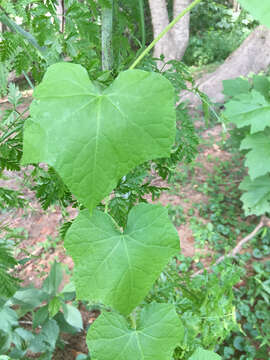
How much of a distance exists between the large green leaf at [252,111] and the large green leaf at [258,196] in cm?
61

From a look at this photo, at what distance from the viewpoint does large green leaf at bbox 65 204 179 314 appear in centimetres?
52

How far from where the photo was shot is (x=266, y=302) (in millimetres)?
2066

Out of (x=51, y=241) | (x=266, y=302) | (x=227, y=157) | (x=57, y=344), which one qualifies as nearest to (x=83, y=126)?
(x=57, y=344)

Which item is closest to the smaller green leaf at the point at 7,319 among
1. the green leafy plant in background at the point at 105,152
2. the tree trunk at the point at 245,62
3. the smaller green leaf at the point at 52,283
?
the smaller green leaf at the point at 52,283

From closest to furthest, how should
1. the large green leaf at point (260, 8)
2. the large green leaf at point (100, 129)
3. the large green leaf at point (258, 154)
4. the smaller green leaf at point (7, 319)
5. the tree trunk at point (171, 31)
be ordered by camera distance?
1. the large green leaf at point (260, 8)
2. the large green leaf at point (100, 129)
3. the smaller green leaf at point (7, 319)
4. the large green leaf at point (258, 154)
5. the tree trunk at point (171, 31)

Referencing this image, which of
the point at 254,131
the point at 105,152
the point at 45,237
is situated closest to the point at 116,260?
the point at 105,152

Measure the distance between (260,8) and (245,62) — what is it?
4.34 metres

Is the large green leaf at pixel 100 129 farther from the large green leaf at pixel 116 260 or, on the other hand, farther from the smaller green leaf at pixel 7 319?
the smaller green leaf at pixel 7 319

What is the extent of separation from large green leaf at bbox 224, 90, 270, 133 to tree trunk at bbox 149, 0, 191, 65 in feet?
7.53

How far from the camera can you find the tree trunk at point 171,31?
4.01 meters

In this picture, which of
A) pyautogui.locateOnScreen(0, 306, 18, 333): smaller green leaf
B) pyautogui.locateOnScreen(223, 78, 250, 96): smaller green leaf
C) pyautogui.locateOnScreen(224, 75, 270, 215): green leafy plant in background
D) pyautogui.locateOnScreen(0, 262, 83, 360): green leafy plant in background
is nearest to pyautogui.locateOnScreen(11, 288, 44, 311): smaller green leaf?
pyautogui.locateOnScreen(0, 262, 83, 360): green leafy plant in background

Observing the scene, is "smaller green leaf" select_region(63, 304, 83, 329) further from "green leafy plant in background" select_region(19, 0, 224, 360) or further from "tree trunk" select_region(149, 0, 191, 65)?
"tree trunk" select_region(149, 0, 191, 65)

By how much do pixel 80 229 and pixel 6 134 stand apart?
31 centimetres

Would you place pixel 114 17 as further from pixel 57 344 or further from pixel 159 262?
pixel 57 344
